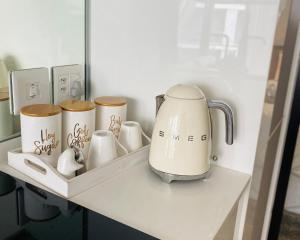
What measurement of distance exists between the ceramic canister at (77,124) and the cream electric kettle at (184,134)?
0.18 m

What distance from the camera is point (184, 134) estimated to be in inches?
28.8

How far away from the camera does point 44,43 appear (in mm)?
1054

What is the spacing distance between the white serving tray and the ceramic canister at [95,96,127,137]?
0.11 m

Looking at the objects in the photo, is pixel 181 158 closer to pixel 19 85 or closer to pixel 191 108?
pixel 191 108

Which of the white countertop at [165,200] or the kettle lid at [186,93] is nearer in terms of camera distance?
the white countertop at [165,200]

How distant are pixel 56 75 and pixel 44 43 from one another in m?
0.21

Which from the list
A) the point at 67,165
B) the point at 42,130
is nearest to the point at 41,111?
the point at 42,130

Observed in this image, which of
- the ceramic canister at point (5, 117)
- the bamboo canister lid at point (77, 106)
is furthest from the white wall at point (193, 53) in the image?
the ceramic canister at point (5, 117)

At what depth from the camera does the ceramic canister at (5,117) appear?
34.5 inches

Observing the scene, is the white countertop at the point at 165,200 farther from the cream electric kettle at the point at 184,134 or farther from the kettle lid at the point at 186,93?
the kettle lid at the point at 186,93

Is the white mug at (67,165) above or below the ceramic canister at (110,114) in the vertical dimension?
below

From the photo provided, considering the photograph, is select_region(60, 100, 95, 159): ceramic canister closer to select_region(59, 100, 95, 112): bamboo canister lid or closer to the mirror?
select_region(59, 100, 95, 112): bamboo canister lid

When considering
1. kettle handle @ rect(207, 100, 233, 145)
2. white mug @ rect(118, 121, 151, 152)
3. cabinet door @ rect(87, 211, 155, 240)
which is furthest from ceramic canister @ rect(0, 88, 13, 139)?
kettle handle @ rect(207, 100, 233, 145)

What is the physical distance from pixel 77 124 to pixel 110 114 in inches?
4.6
